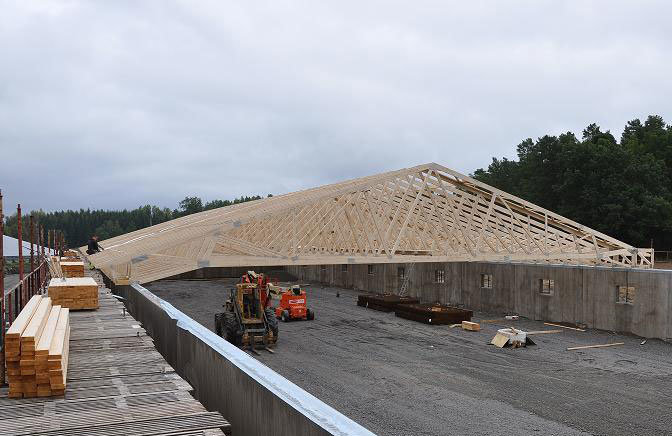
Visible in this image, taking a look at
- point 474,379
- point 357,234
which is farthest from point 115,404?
point 357,234

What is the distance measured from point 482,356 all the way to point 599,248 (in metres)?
18.2

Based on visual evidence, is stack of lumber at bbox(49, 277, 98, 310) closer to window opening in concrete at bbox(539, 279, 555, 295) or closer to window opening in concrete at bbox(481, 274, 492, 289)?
window opening in concrete at bbox(539, 279, 555, 295)

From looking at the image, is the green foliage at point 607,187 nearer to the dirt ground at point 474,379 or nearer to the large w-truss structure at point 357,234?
the large w-truss structure at point 357,234

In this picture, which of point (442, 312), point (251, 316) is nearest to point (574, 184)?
point (442, 312)

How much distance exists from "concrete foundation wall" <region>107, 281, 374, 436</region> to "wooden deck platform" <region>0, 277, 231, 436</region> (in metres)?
0.49

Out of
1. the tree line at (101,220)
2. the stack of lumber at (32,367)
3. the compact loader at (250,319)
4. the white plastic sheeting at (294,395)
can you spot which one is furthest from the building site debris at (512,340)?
the tree line at (101,220)

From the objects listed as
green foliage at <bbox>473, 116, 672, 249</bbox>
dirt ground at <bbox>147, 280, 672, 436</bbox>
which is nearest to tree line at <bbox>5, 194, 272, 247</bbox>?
green foliage at <bbox>473, 116, 672, 249</bbox>

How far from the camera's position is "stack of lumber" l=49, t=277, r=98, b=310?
15594mm

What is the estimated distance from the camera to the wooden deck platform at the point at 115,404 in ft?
21.4

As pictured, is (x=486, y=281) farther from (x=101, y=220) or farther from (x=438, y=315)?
(x=101, y=220)

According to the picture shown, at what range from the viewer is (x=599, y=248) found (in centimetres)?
3434

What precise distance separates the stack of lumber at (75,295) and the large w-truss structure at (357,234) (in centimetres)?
461

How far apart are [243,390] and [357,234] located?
21.4m

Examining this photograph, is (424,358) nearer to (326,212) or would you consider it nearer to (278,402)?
Answer: (326,212)
